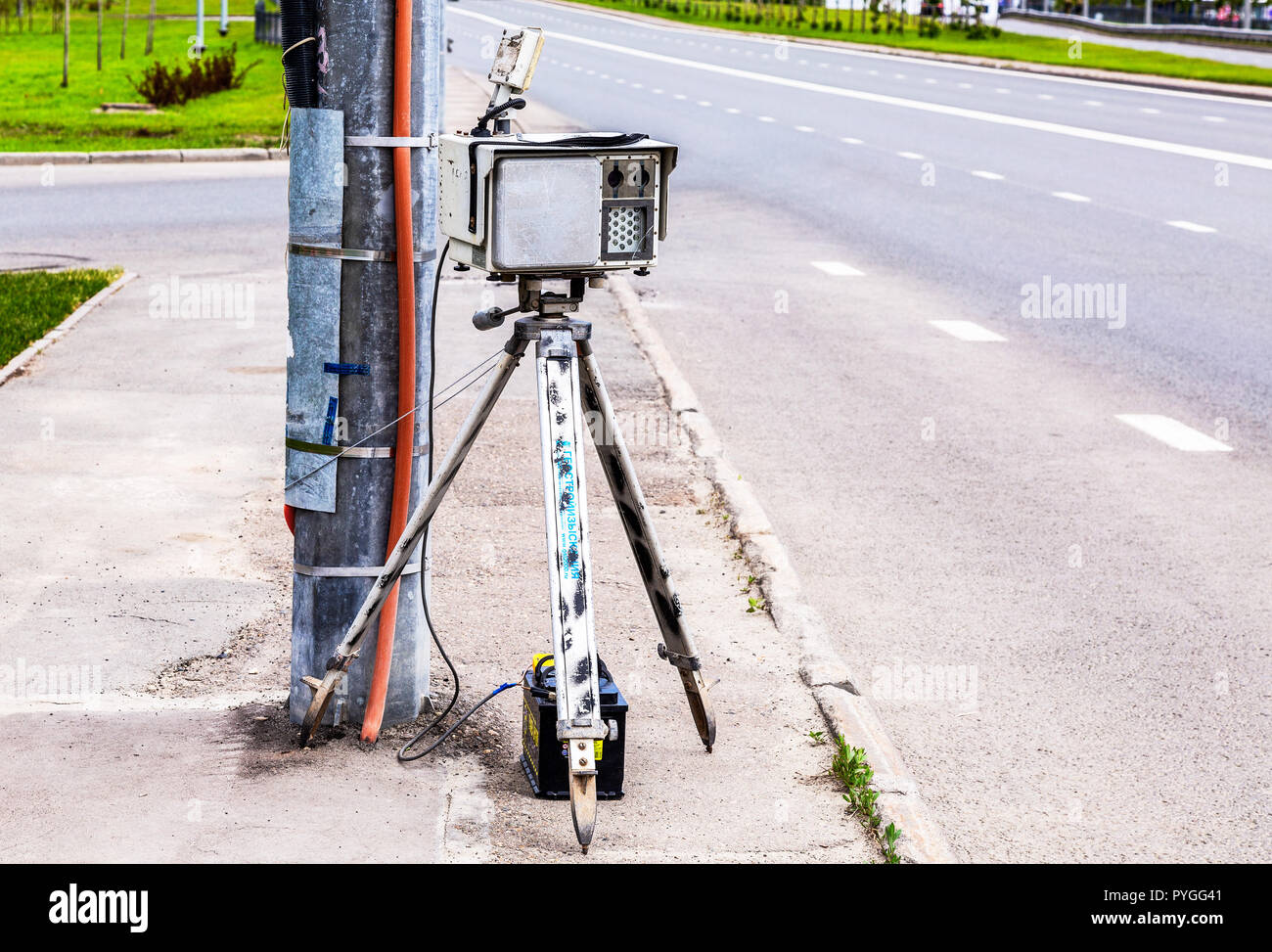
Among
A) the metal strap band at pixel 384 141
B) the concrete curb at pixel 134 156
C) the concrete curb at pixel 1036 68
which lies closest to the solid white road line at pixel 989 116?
the concrete curb at pixel 1036 68

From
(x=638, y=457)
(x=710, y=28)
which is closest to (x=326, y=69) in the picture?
(x=638, y=457)

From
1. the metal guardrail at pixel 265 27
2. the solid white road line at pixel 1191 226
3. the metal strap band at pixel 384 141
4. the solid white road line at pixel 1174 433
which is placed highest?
the metal guardrail at pixel 265 27

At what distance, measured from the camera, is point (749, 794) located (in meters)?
4.64

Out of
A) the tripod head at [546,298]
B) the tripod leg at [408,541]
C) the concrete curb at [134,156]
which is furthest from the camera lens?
the concrete curb at [134,156]

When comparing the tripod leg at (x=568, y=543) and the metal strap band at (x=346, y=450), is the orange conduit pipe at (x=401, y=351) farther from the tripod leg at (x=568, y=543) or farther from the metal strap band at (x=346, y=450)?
the tripod leg at (x=568, y=543)

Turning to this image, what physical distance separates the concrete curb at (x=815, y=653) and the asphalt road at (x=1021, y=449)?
5.6 inches

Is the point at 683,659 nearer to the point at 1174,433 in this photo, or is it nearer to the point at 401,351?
the point at 401,351

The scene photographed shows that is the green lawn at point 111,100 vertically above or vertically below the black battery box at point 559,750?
above

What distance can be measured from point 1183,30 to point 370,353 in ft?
180

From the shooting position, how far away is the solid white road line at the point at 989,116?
22.1 metres

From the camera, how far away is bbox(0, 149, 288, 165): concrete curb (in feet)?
67.1

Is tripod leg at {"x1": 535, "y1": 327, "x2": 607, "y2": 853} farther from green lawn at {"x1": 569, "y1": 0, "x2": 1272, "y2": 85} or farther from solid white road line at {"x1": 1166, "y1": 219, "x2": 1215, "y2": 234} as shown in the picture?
green lawn at {"x1": 569, "y1": 0, "x2": 1272, "y2": 85}

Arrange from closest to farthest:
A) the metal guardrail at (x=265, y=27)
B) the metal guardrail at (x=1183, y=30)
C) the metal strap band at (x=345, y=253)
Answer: the metal strap band at (x=345, y=253) → the metal guardrail at (x=265, y=27) → the metal guardrail at (x=1183, y=30)
